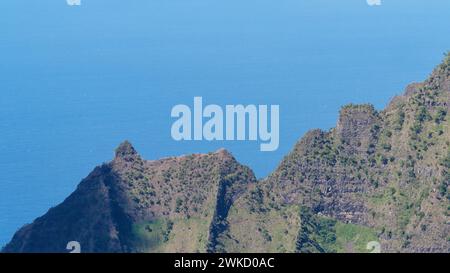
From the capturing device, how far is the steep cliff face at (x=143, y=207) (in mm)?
68875

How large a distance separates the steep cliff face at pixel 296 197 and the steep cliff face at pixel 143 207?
36 mm

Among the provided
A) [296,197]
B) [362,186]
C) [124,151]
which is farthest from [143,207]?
[362,186]

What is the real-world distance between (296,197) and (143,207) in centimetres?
556

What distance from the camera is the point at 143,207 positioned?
70.9 metres

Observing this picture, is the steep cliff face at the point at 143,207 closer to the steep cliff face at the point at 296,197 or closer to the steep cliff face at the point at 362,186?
the steep cliff face at the point at 296,197

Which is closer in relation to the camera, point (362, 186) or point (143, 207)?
point (143, 207)

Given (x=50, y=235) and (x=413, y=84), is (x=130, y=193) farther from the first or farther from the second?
(x=413, y=84)

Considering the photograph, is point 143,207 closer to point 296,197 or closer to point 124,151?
point 124,151

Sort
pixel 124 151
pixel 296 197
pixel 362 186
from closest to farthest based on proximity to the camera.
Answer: pixel 296 197, pixel 362 186, pixel 124 151

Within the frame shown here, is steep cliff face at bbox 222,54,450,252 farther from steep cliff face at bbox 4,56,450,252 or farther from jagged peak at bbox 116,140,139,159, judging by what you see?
jagged peak at bbox 116,140,139,159

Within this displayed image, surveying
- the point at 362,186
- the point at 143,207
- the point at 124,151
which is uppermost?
the point at 124,151

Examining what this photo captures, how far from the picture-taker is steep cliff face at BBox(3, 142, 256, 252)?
68875 millimetres

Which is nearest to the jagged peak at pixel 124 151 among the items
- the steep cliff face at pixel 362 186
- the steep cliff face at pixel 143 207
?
the steep cliff face at pixel 143 207

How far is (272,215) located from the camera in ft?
230
